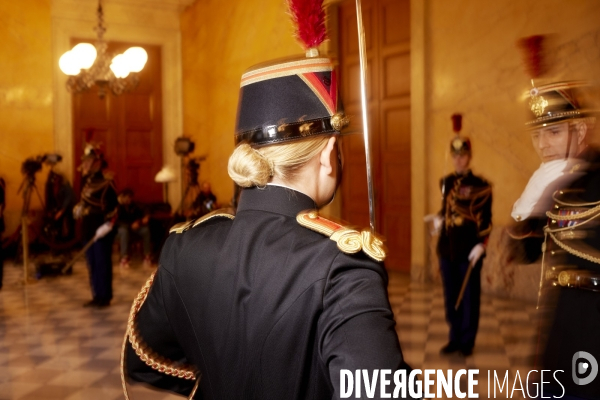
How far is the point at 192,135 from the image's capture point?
41.9 ft

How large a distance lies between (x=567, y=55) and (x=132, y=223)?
20.9 ft

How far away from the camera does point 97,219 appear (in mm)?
6812

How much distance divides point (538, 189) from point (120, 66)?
21.1ft

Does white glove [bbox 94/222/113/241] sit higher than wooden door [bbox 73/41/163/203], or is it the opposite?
wooden door [bbox 73/41/163/203]

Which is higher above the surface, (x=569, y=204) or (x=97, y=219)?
(x=569, y=204)

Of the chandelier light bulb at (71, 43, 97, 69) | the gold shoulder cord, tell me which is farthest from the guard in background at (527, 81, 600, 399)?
the chandelier light bulb at (71, 43, 97, 69)

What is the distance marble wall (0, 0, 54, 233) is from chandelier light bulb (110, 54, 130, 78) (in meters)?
3.96

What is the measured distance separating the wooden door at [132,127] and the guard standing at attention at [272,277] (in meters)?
11.1

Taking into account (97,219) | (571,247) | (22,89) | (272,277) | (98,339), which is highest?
(22,89)

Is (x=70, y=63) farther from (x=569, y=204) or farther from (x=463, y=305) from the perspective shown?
(x=569, y=204)

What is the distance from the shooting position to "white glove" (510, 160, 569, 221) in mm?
2658

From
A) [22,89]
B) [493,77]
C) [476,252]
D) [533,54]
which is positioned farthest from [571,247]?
[22,89]

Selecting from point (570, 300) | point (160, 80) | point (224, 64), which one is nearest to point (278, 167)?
point (570, 300)

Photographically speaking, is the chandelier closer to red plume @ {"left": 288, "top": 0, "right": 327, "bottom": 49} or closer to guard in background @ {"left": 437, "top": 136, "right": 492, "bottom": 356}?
guard in background @ {"left": 437, "top": 136, "right": 492, "bottom": 356}
